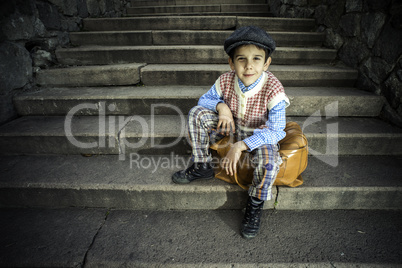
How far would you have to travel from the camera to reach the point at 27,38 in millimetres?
2568

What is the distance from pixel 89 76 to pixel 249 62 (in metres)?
2.49

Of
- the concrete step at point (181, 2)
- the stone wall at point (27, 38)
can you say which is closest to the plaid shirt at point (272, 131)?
the stone wall at point (27, 38)

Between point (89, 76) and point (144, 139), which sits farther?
point (89, 76)

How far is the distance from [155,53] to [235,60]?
83.5 inches

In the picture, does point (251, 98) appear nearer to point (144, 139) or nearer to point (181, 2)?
point (144, 139)

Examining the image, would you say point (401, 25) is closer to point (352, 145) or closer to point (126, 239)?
point (352, 145)

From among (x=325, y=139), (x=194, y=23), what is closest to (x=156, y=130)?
(x=325, y=139)

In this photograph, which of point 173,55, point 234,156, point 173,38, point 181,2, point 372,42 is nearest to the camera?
point 234,156

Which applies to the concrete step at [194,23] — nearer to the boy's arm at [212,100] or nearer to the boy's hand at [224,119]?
the boy's arm at [212,100]

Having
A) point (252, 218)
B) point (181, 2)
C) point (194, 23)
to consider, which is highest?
point (181, 2)

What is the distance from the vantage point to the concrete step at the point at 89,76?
2.79m

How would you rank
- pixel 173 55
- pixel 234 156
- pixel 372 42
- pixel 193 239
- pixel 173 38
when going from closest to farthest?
pixel 234 156
pixel 193 239
pixel 372 42
pixel 173 55
pixel 173 38

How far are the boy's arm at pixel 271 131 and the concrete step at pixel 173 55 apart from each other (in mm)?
2022

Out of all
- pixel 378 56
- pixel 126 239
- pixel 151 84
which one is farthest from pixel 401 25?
pixel 126 239
